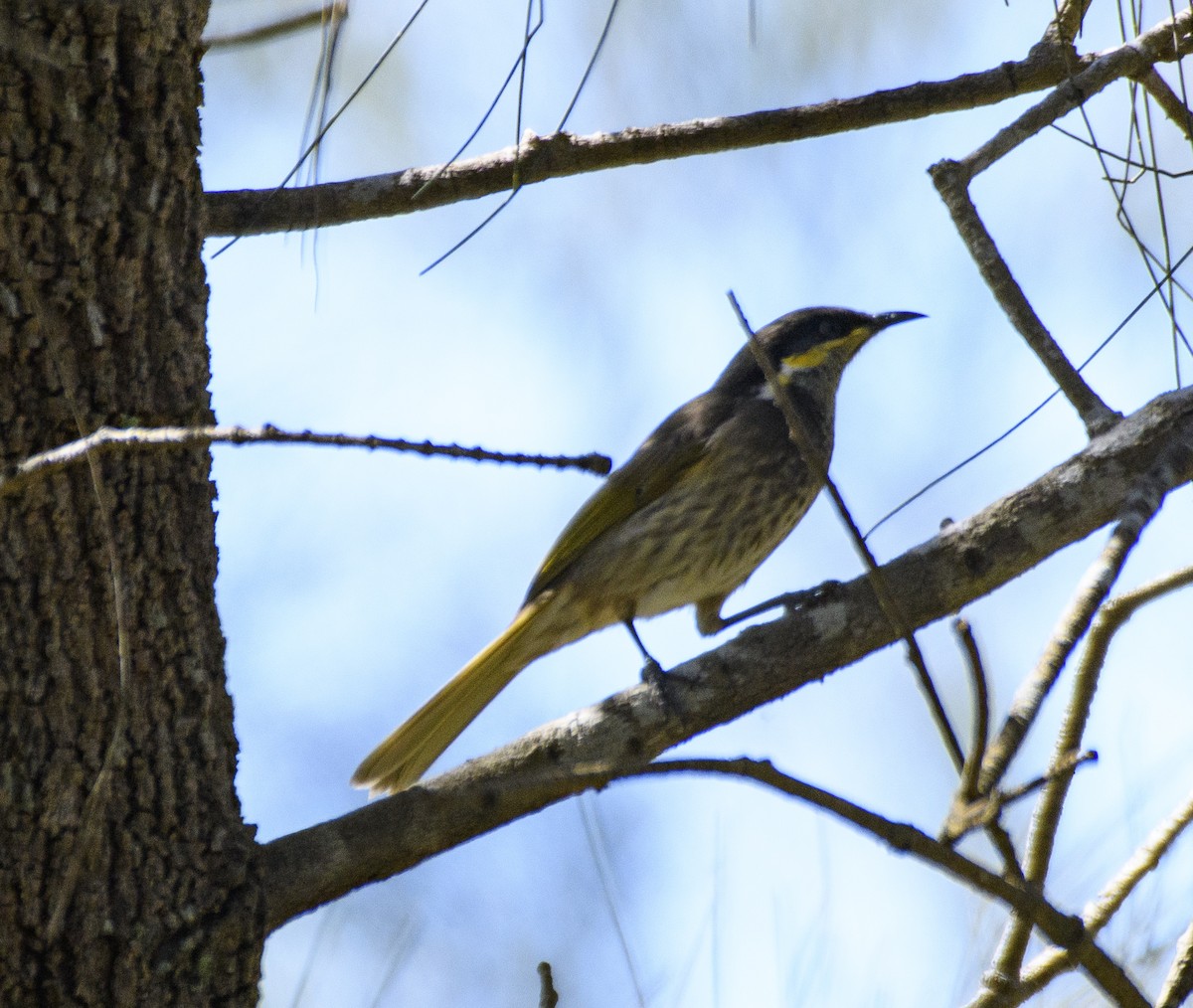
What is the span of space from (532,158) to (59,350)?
4.59ft

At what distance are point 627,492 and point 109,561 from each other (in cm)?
289

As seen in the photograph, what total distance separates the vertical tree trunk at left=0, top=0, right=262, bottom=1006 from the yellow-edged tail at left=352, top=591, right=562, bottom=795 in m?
1.73

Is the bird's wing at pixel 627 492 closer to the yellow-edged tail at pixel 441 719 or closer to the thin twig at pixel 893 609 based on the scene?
the yellow-edged tail at pixel 441 719

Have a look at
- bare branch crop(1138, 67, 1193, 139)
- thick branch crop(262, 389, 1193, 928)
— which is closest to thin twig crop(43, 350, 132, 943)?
thick branch crop(262, 389, 1193, 928)

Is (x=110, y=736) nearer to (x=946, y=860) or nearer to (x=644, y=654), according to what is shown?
(x=946, y=860)

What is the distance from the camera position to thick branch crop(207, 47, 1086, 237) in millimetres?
3225

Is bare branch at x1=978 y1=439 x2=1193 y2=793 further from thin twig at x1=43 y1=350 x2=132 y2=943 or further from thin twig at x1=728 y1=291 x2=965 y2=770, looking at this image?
thin twig at x1=43 y1=350 x2=132 y2=943

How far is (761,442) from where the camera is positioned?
187 inches

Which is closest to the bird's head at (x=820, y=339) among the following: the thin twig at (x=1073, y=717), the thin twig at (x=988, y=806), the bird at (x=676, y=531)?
the bird at (x=676, y=531)

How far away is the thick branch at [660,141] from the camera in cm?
322

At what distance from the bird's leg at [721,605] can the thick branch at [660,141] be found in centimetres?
149

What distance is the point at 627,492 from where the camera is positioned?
4879mm

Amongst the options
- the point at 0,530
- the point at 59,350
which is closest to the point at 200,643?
the point at 0,530

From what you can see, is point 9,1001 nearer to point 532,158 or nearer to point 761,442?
point 532,158
